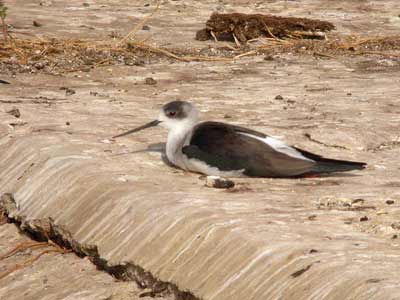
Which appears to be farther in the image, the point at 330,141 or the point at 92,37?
the point at 92,37

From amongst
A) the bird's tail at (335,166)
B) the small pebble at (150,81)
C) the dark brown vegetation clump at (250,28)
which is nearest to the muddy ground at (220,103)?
the small pebble at (150,81)

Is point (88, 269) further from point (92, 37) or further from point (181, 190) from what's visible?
point (92, 37)

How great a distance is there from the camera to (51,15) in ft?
56.4

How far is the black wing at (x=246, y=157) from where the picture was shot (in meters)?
8.65

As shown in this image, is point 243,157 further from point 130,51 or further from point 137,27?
point 137,27

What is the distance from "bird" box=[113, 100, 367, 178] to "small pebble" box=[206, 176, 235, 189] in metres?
0.11

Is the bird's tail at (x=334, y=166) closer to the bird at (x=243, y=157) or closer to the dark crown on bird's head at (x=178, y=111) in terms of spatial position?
the bird at (x=243, y=157)

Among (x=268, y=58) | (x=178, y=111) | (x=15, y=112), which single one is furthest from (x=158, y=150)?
(x=268, y=58)

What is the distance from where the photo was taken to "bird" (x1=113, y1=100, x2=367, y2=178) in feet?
28.4

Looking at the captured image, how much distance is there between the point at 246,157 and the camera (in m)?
8.66

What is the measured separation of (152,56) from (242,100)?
288 cm

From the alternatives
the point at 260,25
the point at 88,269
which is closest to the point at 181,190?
the point at 88,269

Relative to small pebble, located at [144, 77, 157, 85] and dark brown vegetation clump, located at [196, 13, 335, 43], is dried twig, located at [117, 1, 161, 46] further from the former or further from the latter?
small pebble, located at [144, 77, 157, 85]

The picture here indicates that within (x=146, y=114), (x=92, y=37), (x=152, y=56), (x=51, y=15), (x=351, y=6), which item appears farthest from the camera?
(x=351, y=6)
